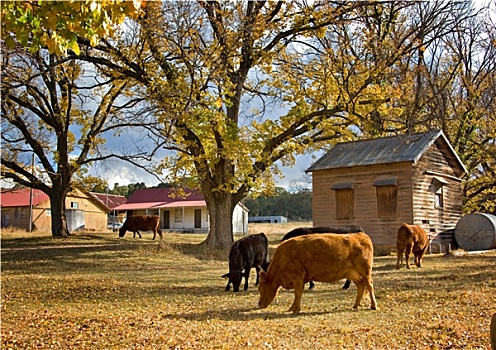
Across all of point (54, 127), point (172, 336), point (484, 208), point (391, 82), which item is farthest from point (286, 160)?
point (172, 336)

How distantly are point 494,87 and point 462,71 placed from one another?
276 inches

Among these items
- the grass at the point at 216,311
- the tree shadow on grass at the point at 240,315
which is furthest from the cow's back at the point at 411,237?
the tree shadow on grass at the point at 240,315

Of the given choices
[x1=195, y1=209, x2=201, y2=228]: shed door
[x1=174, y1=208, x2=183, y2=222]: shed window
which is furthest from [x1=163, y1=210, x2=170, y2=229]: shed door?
[x1=195, y1=209, x2=201, y2=228]: shed door

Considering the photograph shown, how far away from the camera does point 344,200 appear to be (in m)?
29.6

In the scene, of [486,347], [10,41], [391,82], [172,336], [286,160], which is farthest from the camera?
[286,160]

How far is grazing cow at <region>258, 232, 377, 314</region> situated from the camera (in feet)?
34.6

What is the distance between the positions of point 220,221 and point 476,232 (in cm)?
1337

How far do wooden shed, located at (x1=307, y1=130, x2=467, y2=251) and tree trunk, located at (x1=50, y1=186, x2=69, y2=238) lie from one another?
48.8 feet

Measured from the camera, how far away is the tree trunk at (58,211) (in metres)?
31.5

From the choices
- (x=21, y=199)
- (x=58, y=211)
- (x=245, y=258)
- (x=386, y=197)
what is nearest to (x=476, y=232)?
(x=386, y=197)

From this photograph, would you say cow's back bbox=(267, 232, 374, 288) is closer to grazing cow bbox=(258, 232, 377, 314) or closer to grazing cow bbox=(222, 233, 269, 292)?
grazing cow bbox=(258, 232, 377, 314)

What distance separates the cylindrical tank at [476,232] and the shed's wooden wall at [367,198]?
3.49m

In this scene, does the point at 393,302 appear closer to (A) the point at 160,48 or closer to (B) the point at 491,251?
(A) the point at 160,48

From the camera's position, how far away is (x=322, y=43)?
84.9 ft
